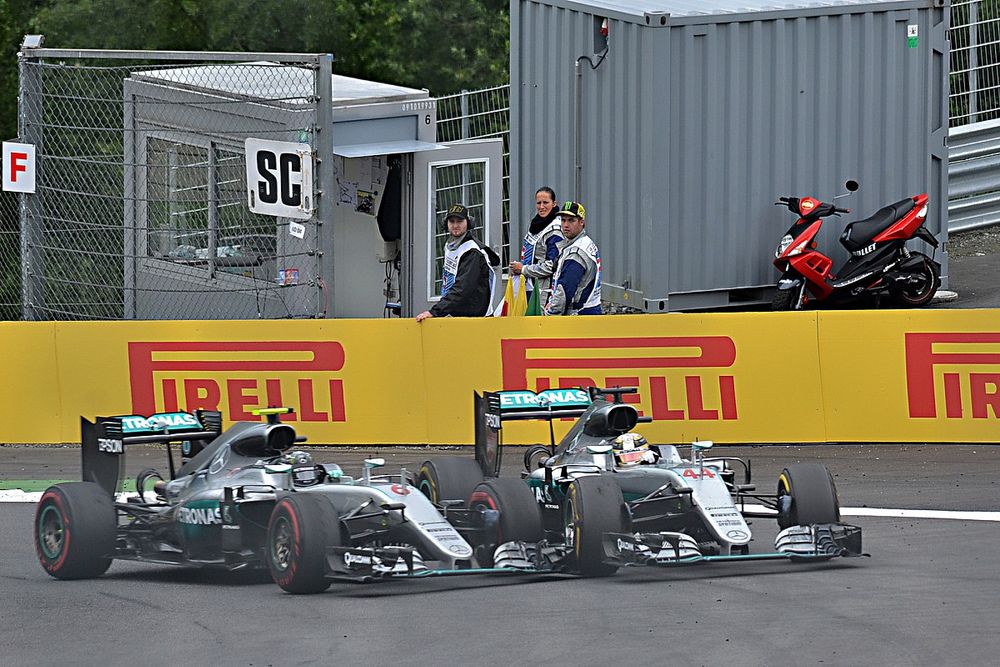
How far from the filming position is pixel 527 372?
44.8 feet

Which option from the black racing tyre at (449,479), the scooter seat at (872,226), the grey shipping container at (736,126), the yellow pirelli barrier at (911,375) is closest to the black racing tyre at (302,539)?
the black racing tyre at (449,479)

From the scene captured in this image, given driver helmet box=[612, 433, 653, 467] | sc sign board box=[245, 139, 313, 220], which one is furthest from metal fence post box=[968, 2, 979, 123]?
driver helmet box=[612, 433, 653, 467]

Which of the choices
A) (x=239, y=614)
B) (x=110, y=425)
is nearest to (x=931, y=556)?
(x=239, y=614)

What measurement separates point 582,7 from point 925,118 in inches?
137

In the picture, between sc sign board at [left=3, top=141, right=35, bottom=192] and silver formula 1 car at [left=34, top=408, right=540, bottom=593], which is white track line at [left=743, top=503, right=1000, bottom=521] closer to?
silver formula 1 car at [left=34, top=408, right=540, bottom=593]

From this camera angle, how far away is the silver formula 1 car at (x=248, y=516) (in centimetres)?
855

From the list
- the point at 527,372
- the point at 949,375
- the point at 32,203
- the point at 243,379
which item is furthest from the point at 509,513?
the point at 32,203

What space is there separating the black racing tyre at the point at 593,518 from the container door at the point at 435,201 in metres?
8.17

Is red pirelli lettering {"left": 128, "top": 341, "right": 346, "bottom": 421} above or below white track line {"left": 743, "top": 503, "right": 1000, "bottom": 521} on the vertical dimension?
above

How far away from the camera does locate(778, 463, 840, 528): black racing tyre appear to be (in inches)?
369

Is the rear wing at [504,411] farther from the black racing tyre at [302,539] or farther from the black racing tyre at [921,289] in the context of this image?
the black racing tyre at [921,289]

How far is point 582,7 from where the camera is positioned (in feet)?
54.7

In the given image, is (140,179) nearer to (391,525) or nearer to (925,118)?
(925,118)

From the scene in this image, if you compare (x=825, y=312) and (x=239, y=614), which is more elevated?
(x=825, y=312)
